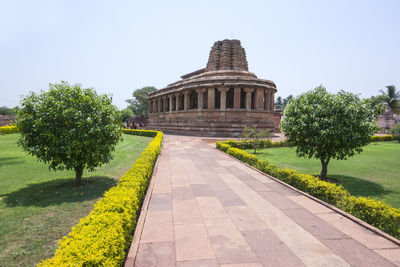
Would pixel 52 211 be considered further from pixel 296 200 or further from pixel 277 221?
pixel 296 200

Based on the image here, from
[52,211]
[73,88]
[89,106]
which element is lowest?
[52,211]

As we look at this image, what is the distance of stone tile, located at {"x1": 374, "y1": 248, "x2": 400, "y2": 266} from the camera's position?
3.67 m

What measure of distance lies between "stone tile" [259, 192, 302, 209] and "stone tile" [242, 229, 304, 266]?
161cm

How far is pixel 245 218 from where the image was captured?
5.16 m

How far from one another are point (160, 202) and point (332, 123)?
709 cm

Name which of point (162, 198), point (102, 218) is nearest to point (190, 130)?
point (162, 198)

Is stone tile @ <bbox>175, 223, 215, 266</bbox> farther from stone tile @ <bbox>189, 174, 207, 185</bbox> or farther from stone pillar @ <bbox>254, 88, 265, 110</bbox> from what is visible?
stone pillar @ <bbox>254, 88, 265, 110</bbox>

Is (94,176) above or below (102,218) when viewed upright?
below

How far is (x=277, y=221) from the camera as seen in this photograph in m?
5.02

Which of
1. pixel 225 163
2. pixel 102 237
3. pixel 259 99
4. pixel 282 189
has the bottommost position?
pixel 282 189

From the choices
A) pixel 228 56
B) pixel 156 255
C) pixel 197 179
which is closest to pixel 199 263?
pixel 156 255

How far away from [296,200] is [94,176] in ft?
26.4

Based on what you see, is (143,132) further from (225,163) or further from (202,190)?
(202,190)

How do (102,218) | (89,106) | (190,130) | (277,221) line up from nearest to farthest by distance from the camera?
(102,218) → (277,221) → (89,106) → (190,130)
